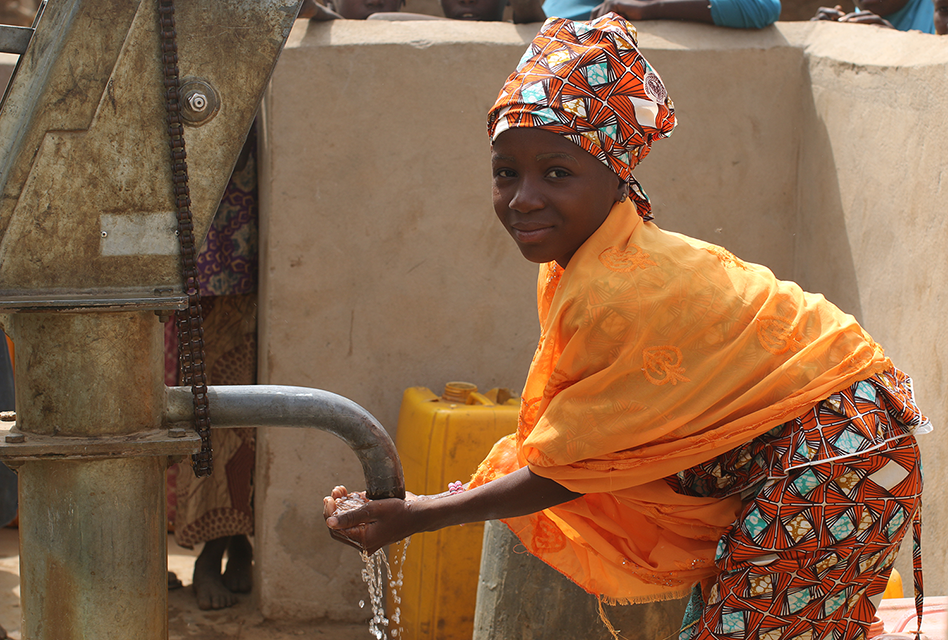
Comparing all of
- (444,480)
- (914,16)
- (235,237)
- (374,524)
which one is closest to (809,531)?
(374,524)

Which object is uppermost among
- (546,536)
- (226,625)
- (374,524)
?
(374,524)

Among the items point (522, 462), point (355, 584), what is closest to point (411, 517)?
point (522, 462)

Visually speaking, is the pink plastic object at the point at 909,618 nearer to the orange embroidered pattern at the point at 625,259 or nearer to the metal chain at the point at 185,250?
the orange embroidered pattern at the point at 625,259

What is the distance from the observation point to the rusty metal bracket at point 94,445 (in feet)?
3.86

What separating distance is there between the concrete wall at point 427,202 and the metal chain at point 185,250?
2038 mm

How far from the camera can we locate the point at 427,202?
3373mm

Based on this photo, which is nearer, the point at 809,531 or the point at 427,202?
the point at 809,531

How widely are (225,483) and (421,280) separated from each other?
1182mm

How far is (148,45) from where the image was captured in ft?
3.78

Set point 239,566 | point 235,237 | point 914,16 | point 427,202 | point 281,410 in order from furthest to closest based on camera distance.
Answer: point 239,566 → point 914,16 → point 235,237 → point 427,202 → point 281,410

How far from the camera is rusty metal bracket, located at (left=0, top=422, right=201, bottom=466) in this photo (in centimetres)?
118

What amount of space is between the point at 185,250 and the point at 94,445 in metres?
0.27

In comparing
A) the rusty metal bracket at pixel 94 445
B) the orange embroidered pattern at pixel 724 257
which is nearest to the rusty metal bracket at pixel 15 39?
the rusty metal bracket at pixel 94 445

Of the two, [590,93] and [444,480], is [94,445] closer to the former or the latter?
[590,93]
